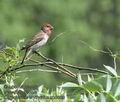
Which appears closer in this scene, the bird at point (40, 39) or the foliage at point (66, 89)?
the foliage at point (66, 89)

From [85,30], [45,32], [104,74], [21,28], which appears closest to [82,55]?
[85,30]

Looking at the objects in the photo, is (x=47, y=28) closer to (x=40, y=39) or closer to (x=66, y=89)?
(x=40, y=39)

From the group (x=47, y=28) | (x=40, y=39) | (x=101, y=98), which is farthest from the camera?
(x=40, y=39)

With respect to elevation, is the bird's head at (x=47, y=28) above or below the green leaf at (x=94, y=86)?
above

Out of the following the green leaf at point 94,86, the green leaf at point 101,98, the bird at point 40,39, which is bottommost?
the green leaf at point 101,98

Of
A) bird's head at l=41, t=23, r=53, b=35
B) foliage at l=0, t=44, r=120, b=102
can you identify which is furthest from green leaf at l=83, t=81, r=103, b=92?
bird's head at l=41, t=23, r=53, b=35

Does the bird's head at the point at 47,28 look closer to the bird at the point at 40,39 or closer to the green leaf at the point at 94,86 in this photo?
the bird at the point at 40,39

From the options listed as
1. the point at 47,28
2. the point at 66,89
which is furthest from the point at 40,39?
the point at 66,89

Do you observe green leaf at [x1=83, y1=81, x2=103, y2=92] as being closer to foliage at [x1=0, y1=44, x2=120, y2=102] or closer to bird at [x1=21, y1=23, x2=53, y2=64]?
foliage at [x1=0, y1=44, x2=120, y2=102]

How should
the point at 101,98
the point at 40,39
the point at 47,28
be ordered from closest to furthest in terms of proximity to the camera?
1. the point at 101,98
2. the point at 47,28
3. the point at 40,39

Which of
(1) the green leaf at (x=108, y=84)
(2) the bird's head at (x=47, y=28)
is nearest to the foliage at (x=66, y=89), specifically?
(1) the green leaf at (x=108, y=84)

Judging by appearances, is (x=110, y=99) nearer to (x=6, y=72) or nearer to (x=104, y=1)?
(x=6, y=72)

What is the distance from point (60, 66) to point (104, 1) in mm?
21895

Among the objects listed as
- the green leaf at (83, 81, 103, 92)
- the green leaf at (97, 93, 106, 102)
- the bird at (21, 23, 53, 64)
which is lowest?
the green leaf at (97, 93, 106, 102)
